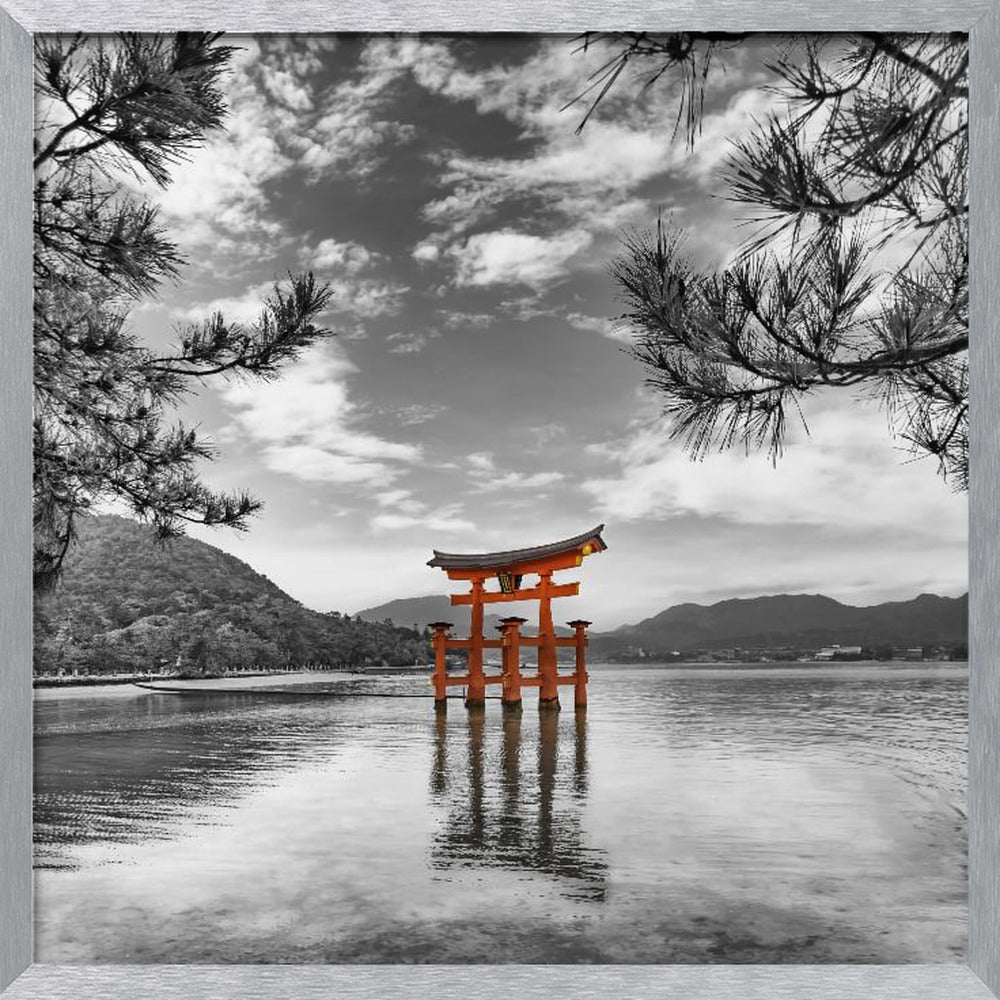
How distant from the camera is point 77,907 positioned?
177cm

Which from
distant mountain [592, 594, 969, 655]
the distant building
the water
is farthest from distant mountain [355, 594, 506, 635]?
the distant building

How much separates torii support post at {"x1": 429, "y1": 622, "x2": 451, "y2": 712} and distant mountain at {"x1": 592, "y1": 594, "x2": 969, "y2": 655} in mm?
1066

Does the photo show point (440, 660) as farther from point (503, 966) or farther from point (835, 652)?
point (503, 966)

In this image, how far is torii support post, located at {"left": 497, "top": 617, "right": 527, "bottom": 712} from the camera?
4488 millimetres

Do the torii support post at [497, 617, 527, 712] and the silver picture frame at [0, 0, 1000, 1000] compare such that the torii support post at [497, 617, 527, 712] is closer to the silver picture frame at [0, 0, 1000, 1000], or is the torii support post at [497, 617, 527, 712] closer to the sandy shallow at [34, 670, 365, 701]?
the sandy shallow at [34, 670, 365, 701]

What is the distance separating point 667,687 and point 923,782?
8.17ft

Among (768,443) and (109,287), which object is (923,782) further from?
(109,287)

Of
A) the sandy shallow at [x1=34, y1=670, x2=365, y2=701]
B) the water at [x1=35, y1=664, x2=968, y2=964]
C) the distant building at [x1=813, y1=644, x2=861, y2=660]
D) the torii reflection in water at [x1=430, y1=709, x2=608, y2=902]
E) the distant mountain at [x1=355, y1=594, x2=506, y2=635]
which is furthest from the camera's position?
the sandy shallow at [x1=34, y1=670, x2=365, y2=701]

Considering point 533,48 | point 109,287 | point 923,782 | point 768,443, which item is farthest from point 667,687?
point 109,287

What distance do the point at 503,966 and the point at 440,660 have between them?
310 centimetres

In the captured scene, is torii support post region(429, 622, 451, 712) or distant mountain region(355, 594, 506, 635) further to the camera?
torii support post region(429, 622, 451, 712)

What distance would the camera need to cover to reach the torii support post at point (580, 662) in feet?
15.1

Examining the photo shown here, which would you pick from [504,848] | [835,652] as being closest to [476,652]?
[835,652]

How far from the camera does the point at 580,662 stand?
4645mm
